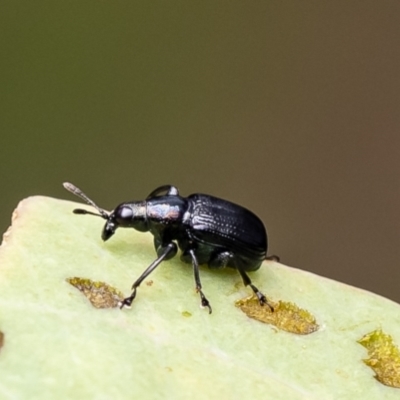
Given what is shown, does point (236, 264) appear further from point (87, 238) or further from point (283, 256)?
point (283, 256)

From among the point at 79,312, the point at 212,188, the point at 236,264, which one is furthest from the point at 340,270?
the point at 79,312

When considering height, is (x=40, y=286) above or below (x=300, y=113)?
below

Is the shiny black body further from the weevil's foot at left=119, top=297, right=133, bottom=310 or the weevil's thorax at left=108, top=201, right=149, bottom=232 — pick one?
the weevil's foot at left=119, top=297, right=133, bottom=310

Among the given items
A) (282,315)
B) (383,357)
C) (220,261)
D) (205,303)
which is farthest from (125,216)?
(383,357)

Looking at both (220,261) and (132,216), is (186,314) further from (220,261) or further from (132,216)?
(132,216)

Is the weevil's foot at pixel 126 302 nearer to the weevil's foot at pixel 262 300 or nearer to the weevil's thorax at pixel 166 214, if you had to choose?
the weevil's foot at pixel 262 300

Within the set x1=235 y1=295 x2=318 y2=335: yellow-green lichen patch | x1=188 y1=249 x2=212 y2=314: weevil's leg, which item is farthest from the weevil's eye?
x1=235 y1=295 x2=318 y2=335: yellow-green lichen patch

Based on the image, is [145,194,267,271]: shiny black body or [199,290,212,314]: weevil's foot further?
[145,194,267,271]: shiny black body
